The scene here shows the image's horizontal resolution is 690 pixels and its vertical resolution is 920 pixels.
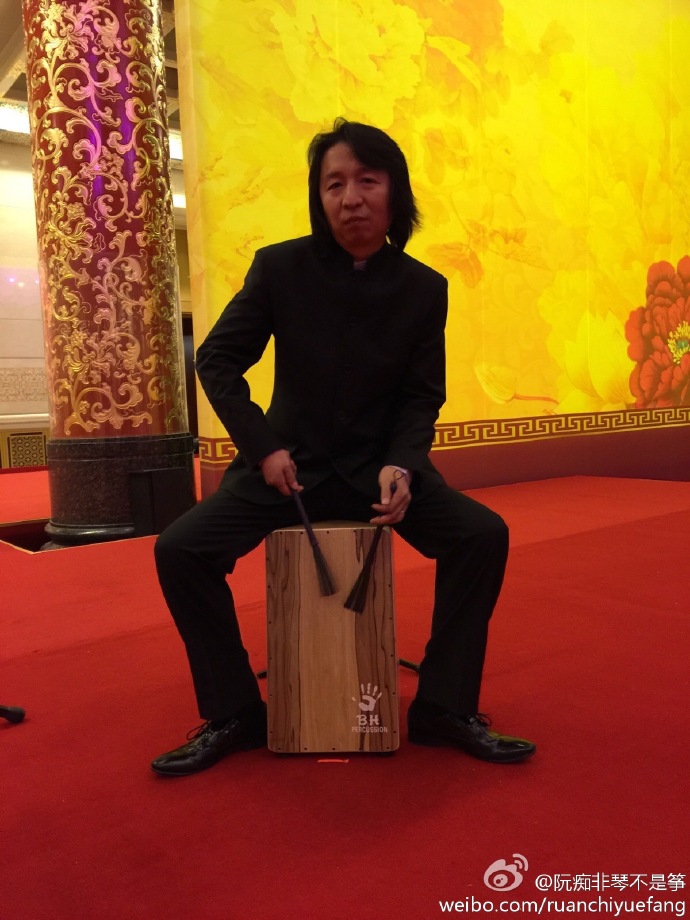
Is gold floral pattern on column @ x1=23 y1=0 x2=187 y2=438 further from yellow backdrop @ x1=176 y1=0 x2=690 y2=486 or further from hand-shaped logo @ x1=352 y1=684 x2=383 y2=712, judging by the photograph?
hand-shaped logo @ x1=352 y1=684 x2=383 y2=712

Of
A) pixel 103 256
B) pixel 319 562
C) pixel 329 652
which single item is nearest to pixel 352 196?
pixel 319 562

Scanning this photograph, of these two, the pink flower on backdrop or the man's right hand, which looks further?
the pink flower on backdrop

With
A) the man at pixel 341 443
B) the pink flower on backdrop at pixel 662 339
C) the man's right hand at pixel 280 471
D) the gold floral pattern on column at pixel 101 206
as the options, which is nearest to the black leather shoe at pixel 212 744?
the man at pixel 341 443

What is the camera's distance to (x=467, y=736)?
60.7 inches

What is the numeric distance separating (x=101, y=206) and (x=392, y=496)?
2.94 m

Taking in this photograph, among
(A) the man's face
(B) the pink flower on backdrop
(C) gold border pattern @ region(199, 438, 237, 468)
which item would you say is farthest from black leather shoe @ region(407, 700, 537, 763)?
(B) the pink flower on backdrop

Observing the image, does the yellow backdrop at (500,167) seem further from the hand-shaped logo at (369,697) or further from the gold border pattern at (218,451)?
the hand-shaped logo at (369,697)

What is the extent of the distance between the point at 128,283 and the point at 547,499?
2659 millimetres

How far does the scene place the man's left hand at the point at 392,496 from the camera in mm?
1496

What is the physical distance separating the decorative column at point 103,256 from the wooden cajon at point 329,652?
2.54 meters

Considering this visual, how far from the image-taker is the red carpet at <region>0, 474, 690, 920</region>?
3.67 ft

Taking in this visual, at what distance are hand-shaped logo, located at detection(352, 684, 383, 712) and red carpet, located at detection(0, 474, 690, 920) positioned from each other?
0.10 m

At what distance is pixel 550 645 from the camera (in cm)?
213

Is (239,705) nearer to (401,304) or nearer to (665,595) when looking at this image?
(401,304)
